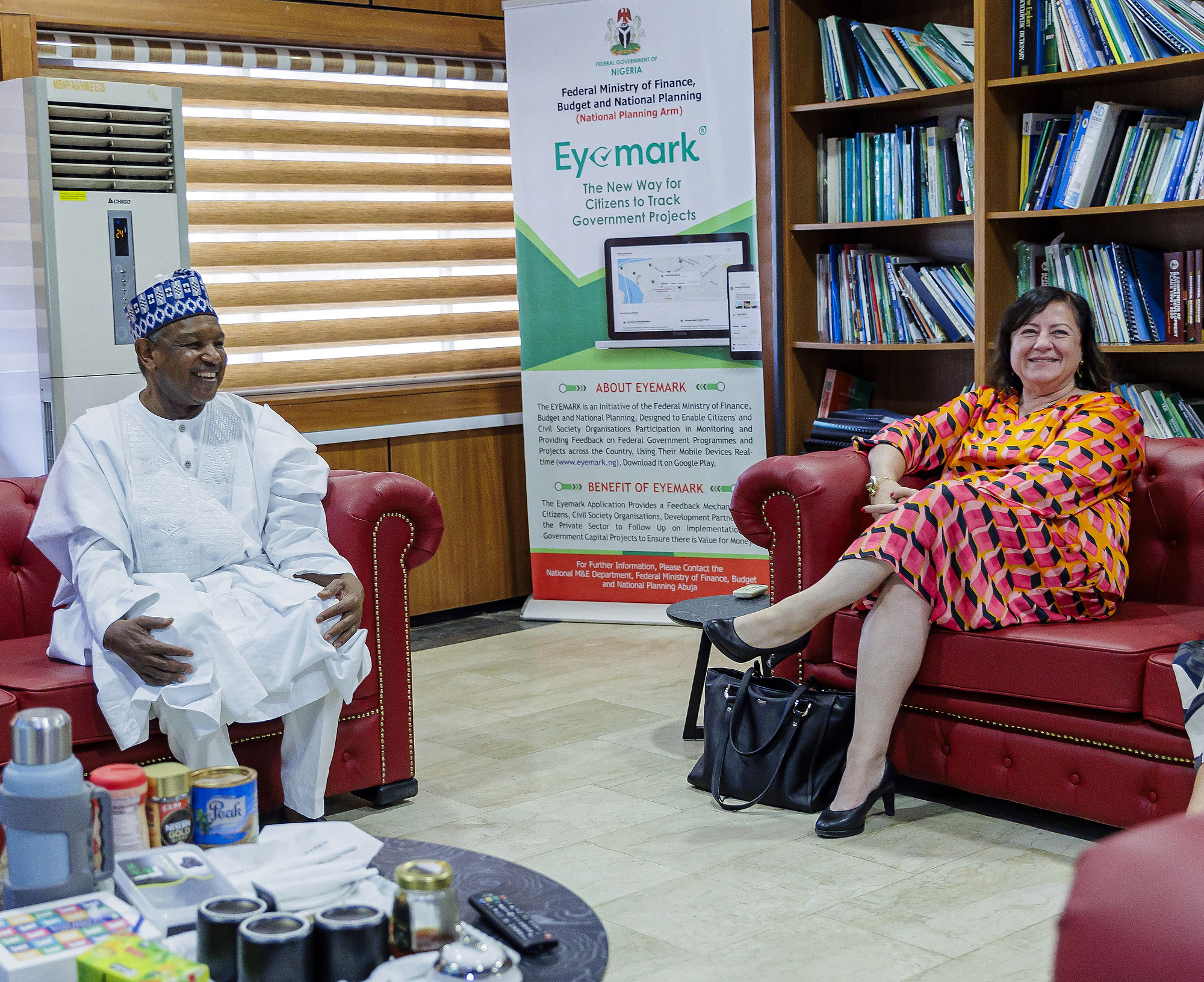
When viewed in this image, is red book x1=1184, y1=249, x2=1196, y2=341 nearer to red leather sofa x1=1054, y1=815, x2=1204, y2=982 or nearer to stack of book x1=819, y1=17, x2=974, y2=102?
stack of book x1=819, y1=17, x2=974, y2=102

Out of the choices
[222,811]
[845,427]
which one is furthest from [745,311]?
[222,811]

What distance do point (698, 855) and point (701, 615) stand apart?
711 mm

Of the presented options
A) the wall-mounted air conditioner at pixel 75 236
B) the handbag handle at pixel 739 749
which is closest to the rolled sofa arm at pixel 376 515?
the handbag handle at pixel 739 749

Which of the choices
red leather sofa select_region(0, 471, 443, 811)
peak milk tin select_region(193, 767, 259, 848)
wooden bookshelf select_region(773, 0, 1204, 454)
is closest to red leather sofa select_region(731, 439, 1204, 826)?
wooden bookshelf select_region(773, 0, 1204, 454)

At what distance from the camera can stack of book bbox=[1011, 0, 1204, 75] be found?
142 inches

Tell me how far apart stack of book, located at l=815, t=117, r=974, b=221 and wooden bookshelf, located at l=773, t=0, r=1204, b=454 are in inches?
2.7

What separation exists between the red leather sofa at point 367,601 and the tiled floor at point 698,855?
122 millimetres

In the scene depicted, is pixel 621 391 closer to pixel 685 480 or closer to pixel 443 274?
pixel 685 480

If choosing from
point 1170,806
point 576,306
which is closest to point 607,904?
point 1170,806

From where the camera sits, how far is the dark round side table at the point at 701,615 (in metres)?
3.26

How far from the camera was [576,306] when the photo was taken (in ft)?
15.7

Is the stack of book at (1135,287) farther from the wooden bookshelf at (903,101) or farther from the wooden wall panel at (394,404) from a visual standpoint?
the wooden wall panel at (394,404)

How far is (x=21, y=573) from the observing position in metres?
2.98

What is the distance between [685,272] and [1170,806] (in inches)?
102
